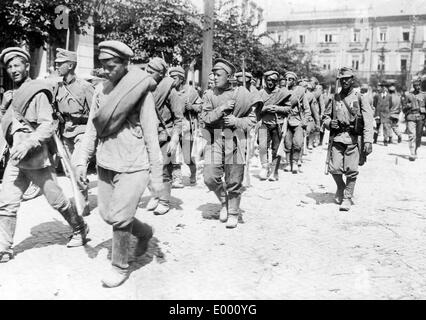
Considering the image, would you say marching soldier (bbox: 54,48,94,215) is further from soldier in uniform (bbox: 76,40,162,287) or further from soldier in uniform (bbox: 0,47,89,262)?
soldier in uniform (bbox: 76,40,162,287)

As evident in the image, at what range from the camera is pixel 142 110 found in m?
4.51

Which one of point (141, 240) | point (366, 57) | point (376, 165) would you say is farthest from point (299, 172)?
point (366, 57)

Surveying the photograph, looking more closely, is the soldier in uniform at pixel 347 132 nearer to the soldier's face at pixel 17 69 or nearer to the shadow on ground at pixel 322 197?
the shadow on ground at pixel 322 197

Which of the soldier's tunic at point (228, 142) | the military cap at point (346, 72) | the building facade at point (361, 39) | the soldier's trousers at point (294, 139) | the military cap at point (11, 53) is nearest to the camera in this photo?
the military cap at point (11, 53)

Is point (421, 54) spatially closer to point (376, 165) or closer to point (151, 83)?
point (376, 165)

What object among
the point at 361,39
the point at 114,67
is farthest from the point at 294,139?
the point at 361,39

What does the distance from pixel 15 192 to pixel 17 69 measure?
1244 millimetres

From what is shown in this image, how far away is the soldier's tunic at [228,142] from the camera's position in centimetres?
666

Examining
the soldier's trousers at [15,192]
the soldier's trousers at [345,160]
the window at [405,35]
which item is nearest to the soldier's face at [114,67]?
the soldier's trousers at [15,192]

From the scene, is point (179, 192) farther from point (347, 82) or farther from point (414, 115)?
point (414, 115)

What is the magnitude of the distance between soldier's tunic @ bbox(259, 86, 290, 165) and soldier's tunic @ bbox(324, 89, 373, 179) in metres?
2.59

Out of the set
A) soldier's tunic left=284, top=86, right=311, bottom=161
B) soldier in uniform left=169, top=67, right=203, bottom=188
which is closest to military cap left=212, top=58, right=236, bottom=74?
soldier in uniform left=169, top=67, right=203, bottom=188

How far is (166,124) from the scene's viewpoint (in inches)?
309

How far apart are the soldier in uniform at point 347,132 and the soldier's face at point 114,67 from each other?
4.22m
